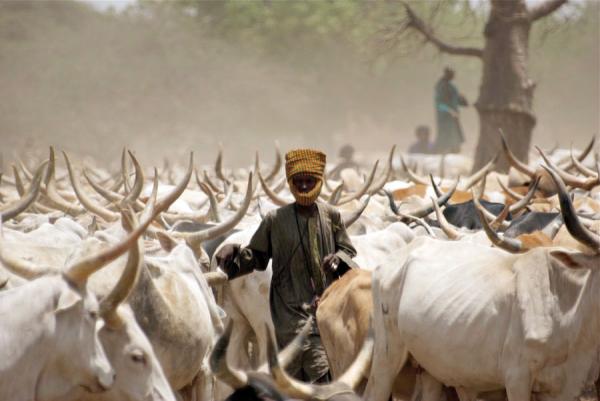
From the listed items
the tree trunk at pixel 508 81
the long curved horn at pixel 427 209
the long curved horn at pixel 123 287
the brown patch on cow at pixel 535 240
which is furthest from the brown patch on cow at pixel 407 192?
the long curved horn at pixel 123 287

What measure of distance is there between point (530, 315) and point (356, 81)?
53.1 m

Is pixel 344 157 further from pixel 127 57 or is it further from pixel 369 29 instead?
pixel 127 57

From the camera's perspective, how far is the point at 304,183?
6555 millimetres

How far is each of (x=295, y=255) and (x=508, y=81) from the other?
14.8 meters

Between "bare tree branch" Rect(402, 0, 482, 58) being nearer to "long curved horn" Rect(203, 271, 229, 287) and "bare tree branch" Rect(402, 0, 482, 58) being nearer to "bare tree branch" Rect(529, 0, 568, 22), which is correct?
"bare tree branch" Rect(529, 0, 568, 22)

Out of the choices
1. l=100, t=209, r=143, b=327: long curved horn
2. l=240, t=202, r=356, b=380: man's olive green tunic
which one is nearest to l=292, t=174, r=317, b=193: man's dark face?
l=240, t=202, r=356, b=380: man's olive green tunic

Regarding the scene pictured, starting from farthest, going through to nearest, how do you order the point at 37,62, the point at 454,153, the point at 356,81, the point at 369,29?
the point at 356,81, the point at 37,62, the point at 369,29, the point at 454,153

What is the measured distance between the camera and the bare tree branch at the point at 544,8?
20.9 metres

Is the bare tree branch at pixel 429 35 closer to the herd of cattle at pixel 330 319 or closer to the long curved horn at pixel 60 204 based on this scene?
the long curved horn at pixel 60 204

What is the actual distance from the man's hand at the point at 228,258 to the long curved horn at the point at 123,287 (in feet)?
5.95

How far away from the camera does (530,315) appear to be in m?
6.54

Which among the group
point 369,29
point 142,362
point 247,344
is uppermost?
point 369,29

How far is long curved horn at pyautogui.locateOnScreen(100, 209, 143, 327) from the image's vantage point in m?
4.59

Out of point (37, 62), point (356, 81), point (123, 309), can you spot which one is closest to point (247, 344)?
point (123, 309)
